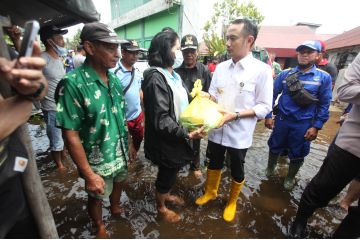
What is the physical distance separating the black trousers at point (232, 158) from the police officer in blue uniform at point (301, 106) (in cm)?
112

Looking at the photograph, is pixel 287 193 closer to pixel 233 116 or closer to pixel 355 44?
pixel 233 116

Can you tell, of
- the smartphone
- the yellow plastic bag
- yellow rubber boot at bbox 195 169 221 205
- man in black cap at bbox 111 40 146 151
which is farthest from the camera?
man in black cap at bbox 111 40 146 151

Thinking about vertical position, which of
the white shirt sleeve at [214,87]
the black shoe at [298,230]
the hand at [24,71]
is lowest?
the black shoe at [298,230]

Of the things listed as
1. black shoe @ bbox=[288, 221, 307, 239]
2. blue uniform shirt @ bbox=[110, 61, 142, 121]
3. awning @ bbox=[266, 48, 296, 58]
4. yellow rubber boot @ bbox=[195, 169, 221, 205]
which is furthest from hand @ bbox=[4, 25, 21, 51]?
awning @ bbox=[266, 48, 296, 58]

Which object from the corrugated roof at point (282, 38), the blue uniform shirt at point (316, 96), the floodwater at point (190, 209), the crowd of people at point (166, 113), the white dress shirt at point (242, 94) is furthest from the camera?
the corrugated roof at point (282, 38)

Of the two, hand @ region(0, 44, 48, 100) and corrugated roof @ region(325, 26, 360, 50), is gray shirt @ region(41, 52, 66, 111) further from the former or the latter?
corrugated roof @ region(325, 26, 360, 50)

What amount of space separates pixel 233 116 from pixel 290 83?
4.58 ft

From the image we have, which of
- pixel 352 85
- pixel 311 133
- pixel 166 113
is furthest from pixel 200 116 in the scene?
pixel 311 133

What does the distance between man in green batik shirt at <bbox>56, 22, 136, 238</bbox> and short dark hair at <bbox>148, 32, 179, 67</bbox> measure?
16.4 inches

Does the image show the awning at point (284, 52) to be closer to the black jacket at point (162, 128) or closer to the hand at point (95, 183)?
the black jacket at point (162, 128)

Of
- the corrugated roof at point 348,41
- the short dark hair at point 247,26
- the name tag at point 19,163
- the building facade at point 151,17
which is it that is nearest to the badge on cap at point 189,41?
the short dark hair at point 247,26

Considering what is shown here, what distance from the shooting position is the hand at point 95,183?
188 cm

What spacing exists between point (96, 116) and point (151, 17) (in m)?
15.2

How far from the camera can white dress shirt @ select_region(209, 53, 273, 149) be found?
94.0 inches
